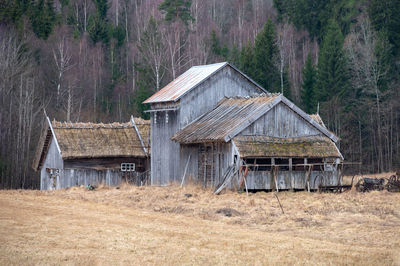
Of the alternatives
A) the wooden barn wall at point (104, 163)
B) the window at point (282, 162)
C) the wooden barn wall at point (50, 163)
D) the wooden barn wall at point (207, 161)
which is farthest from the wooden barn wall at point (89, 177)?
the window at point (282, 162)

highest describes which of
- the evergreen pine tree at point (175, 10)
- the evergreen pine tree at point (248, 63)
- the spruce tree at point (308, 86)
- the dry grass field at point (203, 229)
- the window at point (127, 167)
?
the evergreen pine tree at point (175, 10)

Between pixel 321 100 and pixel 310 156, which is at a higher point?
pixel 321 100

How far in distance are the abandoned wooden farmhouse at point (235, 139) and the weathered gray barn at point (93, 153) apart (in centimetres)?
437

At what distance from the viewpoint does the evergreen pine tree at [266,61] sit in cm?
6862

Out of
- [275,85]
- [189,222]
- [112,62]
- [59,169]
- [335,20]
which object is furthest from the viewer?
[112,62]

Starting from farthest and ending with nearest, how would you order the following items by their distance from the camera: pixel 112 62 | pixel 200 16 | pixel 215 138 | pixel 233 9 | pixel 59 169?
pixel 233 9 → pixel 200 16 → pixel 112 62 → pixel 59 169 → pixel 215 138

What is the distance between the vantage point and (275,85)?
69.9 metres

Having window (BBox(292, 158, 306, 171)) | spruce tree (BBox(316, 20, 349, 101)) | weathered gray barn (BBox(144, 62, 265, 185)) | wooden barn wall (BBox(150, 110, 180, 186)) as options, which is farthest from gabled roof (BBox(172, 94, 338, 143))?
spruce tree (BBox(316, 20, 349, 101))

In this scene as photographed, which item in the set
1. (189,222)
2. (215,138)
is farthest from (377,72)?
(189,222)

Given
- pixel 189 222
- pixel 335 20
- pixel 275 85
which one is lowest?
pixel 189 222

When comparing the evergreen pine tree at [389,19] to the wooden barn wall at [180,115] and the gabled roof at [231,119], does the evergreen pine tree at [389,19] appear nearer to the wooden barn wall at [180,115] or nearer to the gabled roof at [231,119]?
the wooden barn wall at [180,115]

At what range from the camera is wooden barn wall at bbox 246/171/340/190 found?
1373 inches

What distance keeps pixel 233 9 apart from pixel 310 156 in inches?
2668

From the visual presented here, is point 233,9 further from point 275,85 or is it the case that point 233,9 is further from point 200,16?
point 275,85
